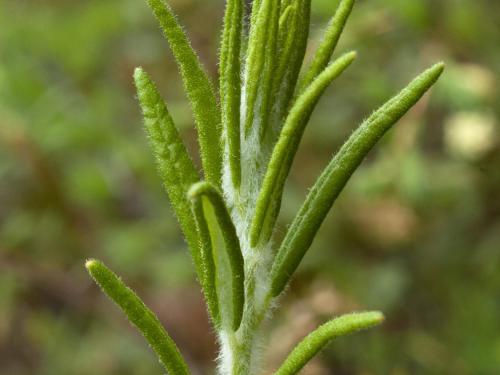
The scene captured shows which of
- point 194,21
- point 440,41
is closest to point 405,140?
point 440,41

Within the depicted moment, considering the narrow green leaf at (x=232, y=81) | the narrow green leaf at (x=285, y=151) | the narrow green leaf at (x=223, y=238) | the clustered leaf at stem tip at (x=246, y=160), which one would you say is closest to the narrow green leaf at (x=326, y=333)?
the clustered leaf at stem tip at (x=246, y=160)

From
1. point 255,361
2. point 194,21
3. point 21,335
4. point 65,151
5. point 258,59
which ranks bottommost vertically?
point 255,361

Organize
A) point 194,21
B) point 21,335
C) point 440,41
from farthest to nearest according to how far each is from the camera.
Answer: point 194,21, point 21,335, point 440,41

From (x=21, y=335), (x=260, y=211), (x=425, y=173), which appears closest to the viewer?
(x=260, y=211)

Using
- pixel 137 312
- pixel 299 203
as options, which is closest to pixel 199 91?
pixel 137 312

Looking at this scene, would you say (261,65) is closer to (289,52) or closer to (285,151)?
(289,52)

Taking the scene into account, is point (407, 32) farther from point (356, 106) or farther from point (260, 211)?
point (260, 211)
